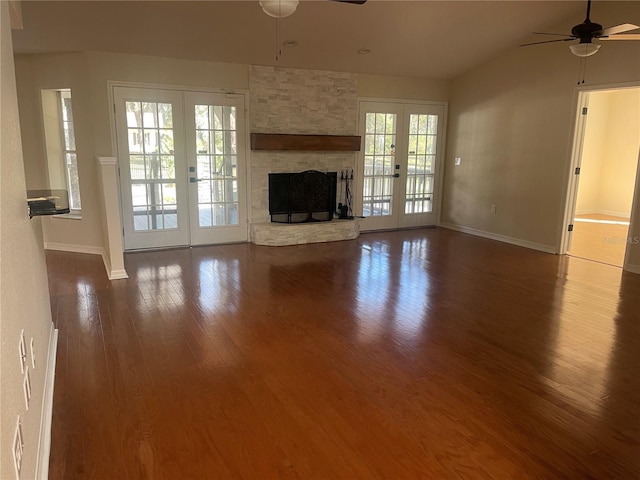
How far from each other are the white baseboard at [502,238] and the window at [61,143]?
5796 millimetres

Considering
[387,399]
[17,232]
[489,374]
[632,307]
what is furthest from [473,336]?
[17,232]

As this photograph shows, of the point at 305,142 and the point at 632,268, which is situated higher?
the point at 305,142

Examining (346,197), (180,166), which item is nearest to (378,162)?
(346,197)

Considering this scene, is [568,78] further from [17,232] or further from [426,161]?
[17,232]

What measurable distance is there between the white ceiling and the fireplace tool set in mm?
1603

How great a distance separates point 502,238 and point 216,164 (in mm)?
4378

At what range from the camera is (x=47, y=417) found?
2217 millimetres

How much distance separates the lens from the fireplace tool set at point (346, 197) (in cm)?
701

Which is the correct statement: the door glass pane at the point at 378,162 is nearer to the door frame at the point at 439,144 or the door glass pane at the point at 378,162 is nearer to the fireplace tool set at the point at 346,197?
the door frame at the point at 439,144

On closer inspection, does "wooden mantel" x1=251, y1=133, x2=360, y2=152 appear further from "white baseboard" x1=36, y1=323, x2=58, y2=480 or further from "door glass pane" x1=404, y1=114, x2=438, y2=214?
"white baseboard" x1=36, y1=323, x2=58, y2=480

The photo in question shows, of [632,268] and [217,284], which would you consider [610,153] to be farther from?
[217,284]

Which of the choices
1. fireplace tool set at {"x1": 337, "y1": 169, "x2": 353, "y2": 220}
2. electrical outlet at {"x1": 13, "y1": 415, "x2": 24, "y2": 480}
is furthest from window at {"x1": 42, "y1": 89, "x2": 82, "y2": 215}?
electrical outlet at {"x1": 13, "y1": 415, "x2": 24, "y2": 480}

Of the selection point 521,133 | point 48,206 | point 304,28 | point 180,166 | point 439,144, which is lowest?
point 48,206

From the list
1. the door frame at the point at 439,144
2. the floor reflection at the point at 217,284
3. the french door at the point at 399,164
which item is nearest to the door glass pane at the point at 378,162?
the french door at the point at 399,164
